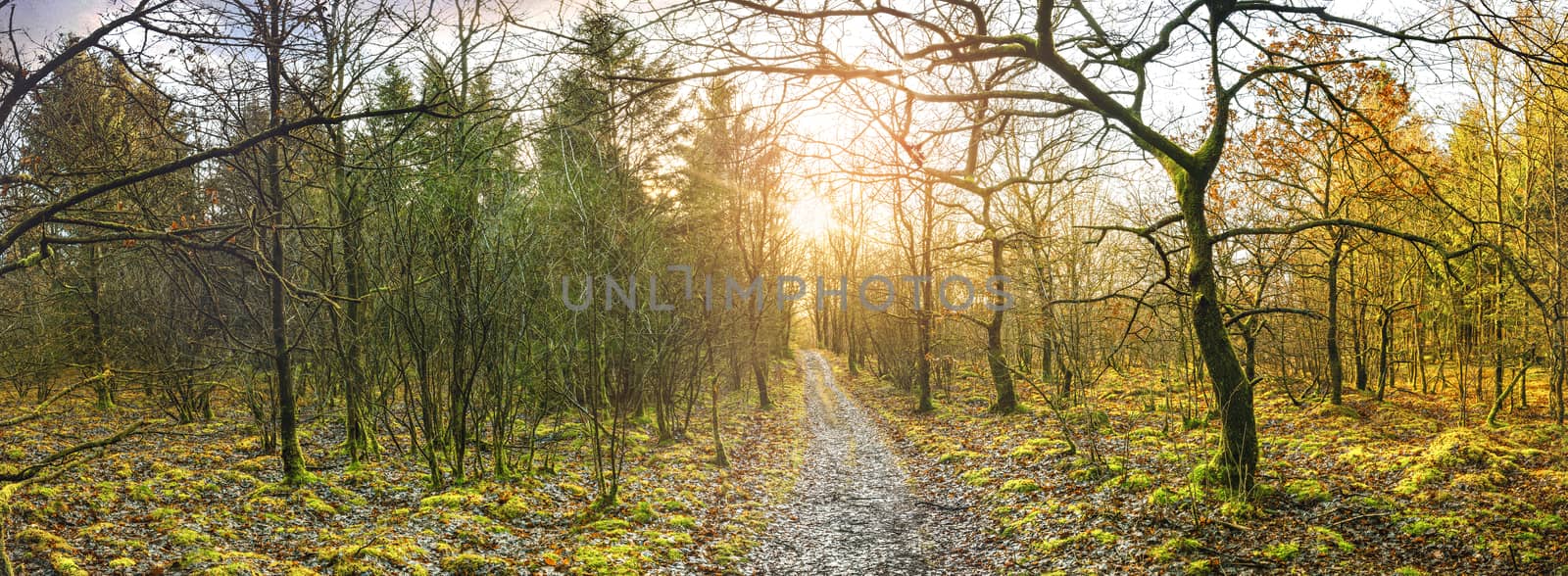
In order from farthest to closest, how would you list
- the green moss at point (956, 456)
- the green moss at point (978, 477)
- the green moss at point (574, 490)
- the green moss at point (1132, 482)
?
1. the green moss at point (956, 456)
2. the green moss at point (978, 477)
3. the green moss at point (574, 490)
4. the green moss at point (1132, 482)

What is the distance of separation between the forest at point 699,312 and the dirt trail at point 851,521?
9 cm

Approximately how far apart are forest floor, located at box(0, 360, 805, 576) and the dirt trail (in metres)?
0.41

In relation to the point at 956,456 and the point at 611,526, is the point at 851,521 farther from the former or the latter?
the point at 956,456

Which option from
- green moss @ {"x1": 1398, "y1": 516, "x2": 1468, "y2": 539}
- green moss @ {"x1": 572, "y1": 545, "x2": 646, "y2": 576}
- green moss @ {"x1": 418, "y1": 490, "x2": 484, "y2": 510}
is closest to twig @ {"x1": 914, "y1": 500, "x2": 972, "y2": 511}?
green moss @ {"x1": 572, "y1": 545, "x2": 646, "y2": 576}

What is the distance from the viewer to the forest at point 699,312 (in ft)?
19.4

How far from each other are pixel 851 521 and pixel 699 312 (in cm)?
677

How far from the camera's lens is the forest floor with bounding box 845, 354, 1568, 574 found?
6.46 meters

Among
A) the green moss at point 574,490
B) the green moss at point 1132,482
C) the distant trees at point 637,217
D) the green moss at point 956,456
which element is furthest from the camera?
the green moss at point 956,456

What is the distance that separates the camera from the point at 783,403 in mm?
22766

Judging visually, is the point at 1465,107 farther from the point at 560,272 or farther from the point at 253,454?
the point at 253,454

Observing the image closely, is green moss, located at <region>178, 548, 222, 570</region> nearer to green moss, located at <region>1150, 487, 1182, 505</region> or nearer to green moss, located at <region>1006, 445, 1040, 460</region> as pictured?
green moss, located at <region>1150, 487, 1182, 505</region>

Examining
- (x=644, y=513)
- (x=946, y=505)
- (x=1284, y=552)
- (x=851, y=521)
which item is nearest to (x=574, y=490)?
(x=644, y=513)

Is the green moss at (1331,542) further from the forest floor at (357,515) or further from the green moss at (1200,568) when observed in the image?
the forest floor at (357,515)

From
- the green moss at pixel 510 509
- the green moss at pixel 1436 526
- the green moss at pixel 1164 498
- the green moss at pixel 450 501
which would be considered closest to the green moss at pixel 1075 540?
the green moss at pixel 1164 498
